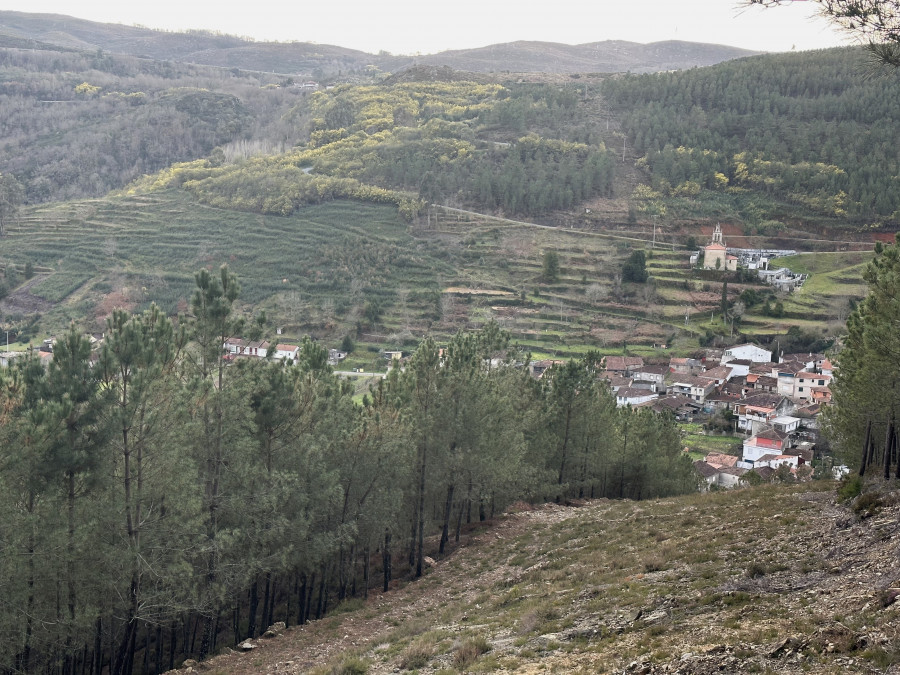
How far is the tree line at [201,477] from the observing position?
44.9 feet

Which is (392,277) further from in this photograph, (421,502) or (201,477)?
(201,477)

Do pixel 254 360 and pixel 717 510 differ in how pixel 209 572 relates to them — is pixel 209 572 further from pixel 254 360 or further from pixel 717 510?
pixel 717 510

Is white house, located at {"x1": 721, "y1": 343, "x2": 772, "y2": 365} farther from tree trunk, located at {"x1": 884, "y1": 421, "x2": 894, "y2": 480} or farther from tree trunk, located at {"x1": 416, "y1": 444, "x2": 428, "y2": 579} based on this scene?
tree trunk, located at {"x1": 416, "y1": 444, "x2": 428, "y2": 579}

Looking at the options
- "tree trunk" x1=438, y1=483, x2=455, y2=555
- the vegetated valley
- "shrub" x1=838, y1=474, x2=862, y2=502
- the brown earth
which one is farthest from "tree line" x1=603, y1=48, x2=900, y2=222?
"shrub" x1=838, y1=474, x2=862, y2=502

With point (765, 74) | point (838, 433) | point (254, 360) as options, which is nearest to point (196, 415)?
point (254, 360)

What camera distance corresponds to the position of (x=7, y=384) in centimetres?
1538

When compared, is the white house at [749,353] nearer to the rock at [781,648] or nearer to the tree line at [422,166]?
the tree line at [422,166]

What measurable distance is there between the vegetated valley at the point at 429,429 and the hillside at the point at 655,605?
68 millimetres

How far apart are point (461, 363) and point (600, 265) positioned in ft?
186

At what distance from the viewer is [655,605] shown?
10.4 m

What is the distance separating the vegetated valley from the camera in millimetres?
11562

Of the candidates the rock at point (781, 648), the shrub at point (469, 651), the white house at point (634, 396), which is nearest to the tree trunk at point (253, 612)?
the shrub at point (469, 651)

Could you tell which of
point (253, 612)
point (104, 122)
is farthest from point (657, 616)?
point (104, 122)

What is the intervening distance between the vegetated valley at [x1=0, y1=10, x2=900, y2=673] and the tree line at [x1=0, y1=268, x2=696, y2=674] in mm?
77
